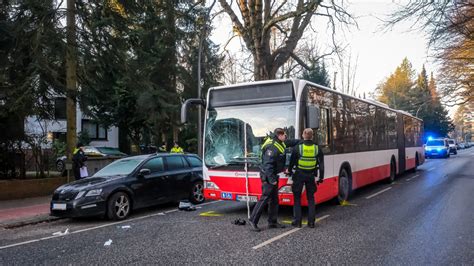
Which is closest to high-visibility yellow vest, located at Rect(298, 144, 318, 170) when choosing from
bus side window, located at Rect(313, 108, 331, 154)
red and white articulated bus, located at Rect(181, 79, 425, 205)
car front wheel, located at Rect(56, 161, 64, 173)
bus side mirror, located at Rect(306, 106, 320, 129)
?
red and white articulated bus, located at Rect(181, 79, 425, 205)

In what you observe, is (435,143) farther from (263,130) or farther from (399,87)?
(399,87)

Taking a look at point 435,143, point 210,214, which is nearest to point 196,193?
point 210,214

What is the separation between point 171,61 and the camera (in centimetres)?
2931

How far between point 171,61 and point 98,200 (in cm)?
2125

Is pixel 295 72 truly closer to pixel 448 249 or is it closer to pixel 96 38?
pixel 96 38

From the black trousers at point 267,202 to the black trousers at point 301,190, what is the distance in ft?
1.25

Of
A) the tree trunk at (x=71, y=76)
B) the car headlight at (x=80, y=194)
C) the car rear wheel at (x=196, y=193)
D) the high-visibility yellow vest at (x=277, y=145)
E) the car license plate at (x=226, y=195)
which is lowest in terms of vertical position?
the car rear wheel at (x=196, y=193)

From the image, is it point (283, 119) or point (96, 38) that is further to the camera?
point (96, 38)

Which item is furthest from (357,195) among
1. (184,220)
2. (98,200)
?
(98,200)

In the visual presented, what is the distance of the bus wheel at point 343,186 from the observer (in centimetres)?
1061

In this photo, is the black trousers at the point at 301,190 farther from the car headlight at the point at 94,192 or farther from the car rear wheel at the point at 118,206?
the car headlight at the point at 94,192

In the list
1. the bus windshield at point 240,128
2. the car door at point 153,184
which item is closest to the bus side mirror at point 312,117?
the bus windshield at point 240,128

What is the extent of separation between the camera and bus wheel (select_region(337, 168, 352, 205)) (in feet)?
34.8

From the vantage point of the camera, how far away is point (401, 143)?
17609mm
